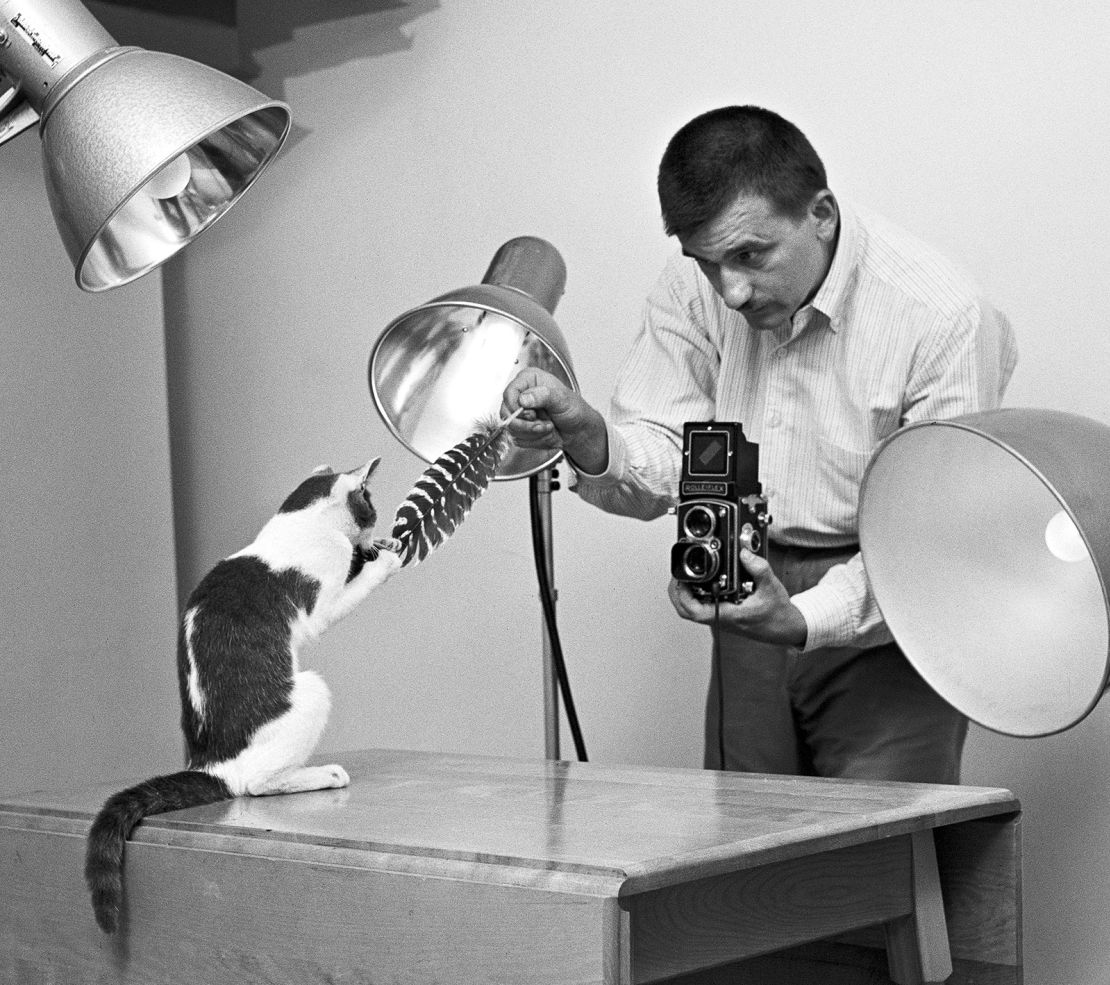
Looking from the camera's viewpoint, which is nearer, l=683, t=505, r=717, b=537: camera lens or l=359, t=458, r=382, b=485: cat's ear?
l=359, t=458, r=382, b=485: cat's ear

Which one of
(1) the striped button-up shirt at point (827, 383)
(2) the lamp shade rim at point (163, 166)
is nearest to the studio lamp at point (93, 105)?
(2) the lamp shade rim at point (163, 166)

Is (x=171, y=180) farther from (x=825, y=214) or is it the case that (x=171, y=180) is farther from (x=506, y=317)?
(x=825, y=214)

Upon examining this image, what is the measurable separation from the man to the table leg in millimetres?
376

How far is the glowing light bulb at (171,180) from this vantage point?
3.98ft

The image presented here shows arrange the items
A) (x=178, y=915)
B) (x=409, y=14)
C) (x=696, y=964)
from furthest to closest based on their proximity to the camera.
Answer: (x=409, y=14)
(x=178, y=915)
(x=696, y=964)

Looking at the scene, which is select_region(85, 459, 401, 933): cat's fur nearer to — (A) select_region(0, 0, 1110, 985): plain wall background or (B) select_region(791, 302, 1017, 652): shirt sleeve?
(B) select_region(791, 302, 1017, 652): shirt sleeve

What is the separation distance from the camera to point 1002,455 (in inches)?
56.9

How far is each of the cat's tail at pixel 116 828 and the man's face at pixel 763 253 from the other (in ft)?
2.53

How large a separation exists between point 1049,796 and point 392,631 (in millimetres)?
1150

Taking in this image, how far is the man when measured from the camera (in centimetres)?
162

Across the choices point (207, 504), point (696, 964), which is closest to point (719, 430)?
point (696, 964)

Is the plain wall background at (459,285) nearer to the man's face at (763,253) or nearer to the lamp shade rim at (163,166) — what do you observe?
the man's face at (763,253)

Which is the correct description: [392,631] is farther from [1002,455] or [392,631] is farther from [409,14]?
[1002,455]

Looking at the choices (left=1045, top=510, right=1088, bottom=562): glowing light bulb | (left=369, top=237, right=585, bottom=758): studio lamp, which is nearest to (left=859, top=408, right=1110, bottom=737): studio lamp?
(left=1045, top=510, right=1088, bottom=562): glowing light bulb
